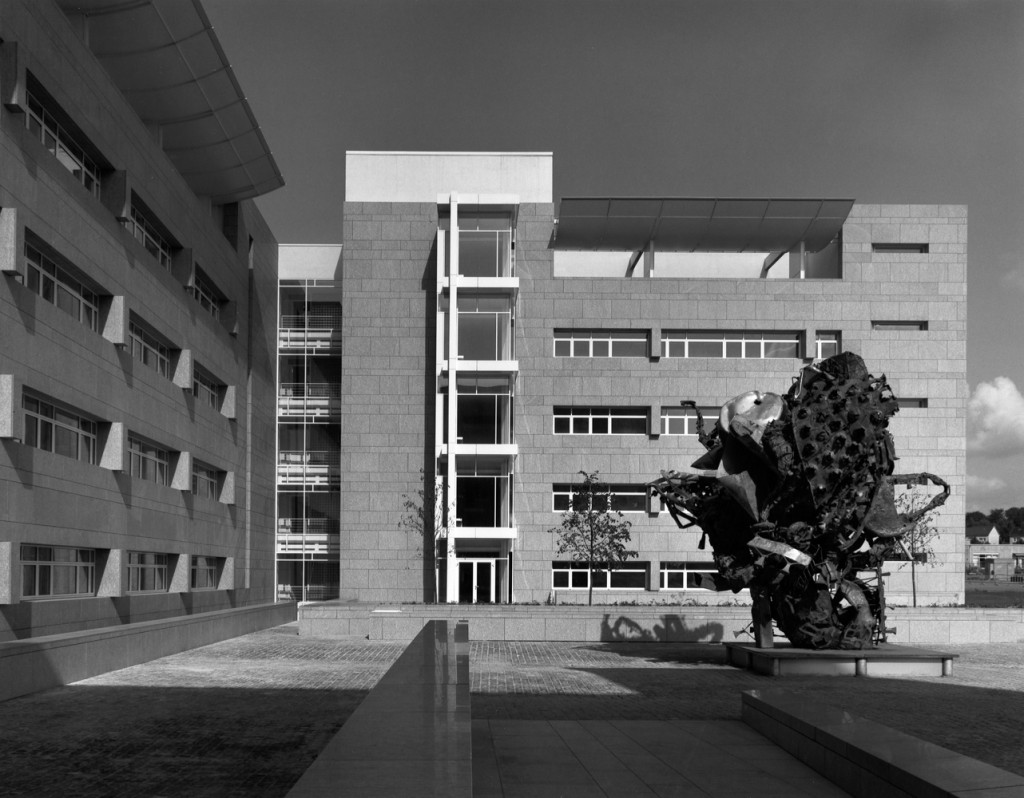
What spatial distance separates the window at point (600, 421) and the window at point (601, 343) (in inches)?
94.7

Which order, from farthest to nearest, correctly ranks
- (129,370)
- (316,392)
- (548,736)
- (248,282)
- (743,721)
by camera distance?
1. (316,392)
2. (248,282)
3. (129,370)
4. (743,721)
5. (548,736)

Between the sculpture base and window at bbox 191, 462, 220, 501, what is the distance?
27499 mm

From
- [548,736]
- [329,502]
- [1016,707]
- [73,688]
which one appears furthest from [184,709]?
[329,502]

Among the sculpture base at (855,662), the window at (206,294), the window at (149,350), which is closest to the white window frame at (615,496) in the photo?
the window at (206,294)

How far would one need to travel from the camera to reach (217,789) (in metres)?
10.9

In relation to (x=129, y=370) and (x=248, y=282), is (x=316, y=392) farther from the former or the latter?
(x=129, y=370)

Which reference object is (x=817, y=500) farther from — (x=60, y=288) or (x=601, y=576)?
(x=601, y=576)

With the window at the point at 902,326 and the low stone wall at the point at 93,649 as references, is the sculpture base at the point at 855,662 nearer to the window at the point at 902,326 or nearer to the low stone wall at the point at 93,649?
the low stone wall at the point at 93,649

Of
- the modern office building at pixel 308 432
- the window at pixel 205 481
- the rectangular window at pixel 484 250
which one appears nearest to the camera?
the window at pixel 205 481

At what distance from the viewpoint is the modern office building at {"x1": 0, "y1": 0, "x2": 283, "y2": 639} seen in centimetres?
2670

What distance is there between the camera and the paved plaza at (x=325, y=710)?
1203 cm

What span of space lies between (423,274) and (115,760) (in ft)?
134

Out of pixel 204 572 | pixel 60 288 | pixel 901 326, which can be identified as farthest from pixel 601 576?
pixel 60 288

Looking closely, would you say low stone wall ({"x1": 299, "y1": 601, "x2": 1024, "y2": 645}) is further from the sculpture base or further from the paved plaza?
the sculpture base
